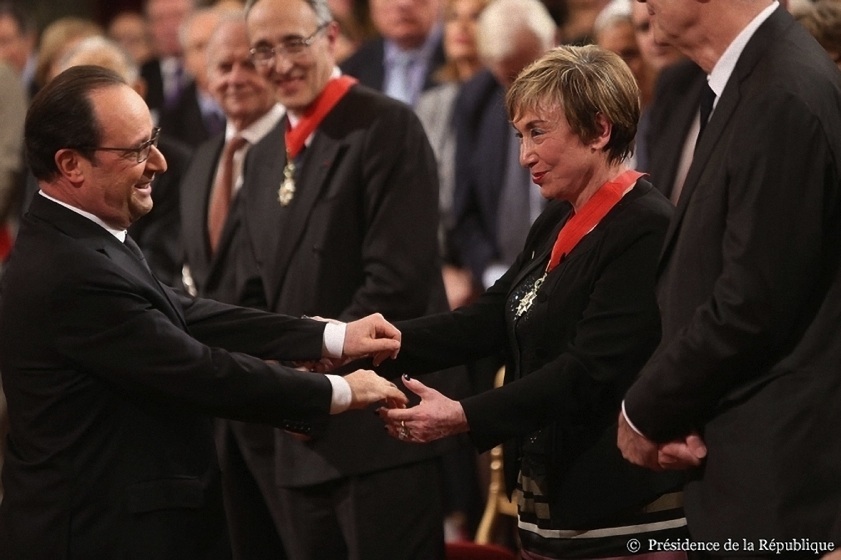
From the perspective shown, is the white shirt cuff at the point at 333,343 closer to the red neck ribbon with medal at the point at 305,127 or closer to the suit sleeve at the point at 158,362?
the suit sleeve at the point at 158,362

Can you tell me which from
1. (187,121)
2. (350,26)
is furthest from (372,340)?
(350,26)

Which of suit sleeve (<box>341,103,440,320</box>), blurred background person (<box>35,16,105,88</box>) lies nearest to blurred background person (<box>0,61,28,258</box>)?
blurred background person (<box>35,16,105,88</box>)

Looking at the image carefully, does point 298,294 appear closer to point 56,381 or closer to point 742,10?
point 56,381

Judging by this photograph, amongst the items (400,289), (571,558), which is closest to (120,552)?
(571,558)

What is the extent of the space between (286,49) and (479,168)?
160cm

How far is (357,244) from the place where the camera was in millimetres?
4000

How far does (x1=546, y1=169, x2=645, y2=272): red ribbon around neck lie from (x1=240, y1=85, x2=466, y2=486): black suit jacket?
0.85 m

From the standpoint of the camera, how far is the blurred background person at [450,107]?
571cm

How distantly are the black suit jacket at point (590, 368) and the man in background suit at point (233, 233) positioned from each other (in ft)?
4.25

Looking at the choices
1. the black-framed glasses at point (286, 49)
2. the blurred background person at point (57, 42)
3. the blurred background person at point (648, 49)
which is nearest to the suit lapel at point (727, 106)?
the black-framed glasses at point (286, 49)

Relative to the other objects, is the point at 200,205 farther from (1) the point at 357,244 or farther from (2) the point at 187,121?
(2) the point at 187,121

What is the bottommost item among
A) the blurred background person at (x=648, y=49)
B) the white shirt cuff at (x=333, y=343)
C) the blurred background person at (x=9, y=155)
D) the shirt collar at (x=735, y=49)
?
the blurred background person at (x=9, y=155)

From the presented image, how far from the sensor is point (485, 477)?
5758 mm

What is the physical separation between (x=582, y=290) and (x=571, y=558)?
0.60m
